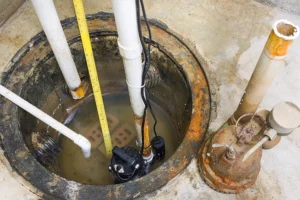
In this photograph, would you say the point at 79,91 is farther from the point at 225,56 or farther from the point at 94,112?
the point at 225,56

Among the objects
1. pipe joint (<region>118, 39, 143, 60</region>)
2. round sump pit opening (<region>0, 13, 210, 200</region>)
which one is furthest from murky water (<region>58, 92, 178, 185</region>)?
pipe joint (<region>118, 39, 143, 60</region>)

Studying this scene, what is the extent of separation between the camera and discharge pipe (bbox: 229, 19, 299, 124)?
1279mm

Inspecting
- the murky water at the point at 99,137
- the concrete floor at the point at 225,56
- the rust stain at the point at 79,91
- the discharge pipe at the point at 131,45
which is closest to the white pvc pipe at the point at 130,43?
the discharge pipe at the point at 131,45

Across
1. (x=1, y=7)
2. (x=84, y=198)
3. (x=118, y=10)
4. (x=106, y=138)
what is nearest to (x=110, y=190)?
(x=84, y=198)

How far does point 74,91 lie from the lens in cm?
228

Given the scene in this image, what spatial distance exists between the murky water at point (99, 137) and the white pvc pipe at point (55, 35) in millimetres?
604

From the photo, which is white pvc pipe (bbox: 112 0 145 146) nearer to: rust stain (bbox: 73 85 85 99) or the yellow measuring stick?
the yellow measuring stick

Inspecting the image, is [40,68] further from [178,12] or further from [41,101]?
[178,12]

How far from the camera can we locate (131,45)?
1399mm

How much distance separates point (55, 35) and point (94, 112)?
3.51ft

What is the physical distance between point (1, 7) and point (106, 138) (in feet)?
3.61

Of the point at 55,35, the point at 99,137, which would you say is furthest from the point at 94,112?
the point at 55,35

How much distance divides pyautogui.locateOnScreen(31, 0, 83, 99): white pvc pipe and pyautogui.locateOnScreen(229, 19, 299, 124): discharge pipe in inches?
40.4

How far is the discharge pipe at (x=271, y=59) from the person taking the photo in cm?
128
